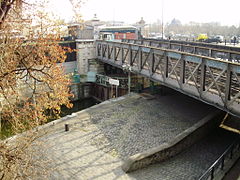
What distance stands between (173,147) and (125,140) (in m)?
2.39

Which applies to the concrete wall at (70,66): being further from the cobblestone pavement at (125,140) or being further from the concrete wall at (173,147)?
the concrete wall at (173,147)

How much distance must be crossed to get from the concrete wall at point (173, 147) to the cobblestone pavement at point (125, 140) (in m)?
0.23

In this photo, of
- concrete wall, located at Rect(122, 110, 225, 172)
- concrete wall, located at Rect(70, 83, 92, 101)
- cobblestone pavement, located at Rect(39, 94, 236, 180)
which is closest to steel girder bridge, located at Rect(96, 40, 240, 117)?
concrete wall, located at Rect(122, 110, 225, 172)

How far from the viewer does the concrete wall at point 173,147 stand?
1005cm

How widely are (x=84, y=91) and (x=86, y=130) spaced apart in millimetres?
14163

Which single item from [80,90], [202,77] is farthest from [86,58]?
[202,77]

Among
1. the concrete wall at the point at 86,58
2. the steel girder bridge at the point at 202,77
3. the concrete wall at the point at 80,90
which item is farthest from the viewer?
the concrete wall at the point at 86,58

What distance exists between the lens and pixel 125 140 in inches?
487

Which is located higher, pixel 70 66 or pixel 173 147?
pixel 70 66

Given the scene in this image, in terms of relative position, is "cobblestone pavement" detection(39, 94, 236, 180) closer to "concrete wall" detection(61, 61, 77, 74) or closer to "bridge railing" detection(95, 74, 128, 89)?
"bridge railing" detection(95, 74, 128, 89)

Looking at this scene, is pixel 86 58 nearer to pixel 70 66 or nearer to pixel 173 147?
pixel 70 66

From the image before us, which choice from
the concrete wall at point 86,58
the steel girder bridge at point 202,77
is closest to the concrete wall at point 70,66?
the concrete wall at point 86,58

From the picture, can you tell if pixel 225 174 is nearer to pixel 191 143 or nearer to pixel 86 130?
pixel 191 143

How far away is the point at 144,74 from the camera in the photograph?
1717 cm
